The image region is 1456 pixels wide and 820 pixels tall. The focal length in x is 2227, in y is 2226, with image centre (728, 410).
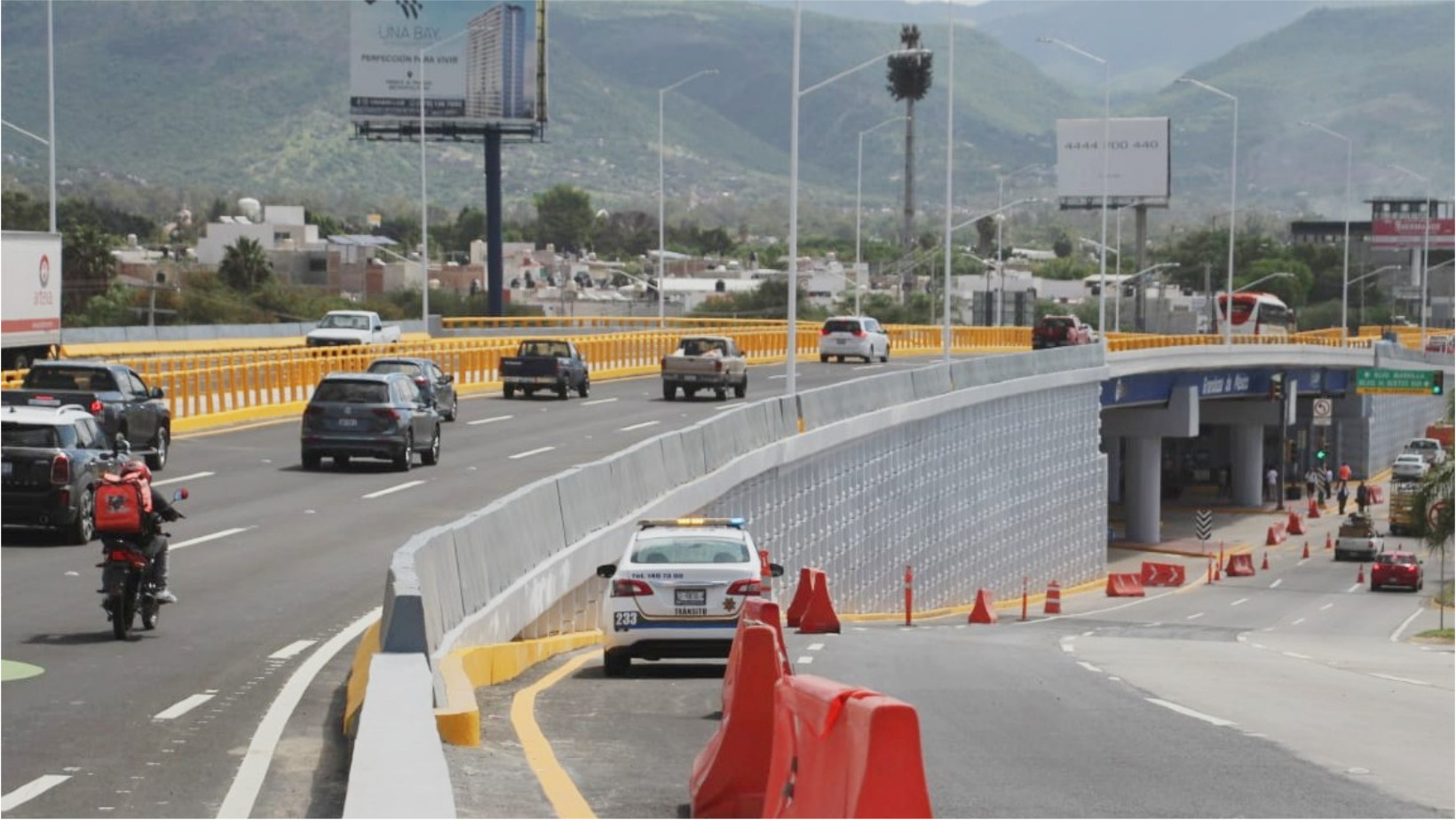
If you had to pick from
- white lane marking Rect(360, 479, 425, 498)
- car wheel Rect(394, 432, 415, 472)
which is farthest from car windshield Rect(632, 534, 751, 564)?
car wheel Rect(394, 432, 415, 472)

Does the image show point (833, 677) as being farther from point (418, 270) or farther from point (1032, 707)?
point (418, 270)

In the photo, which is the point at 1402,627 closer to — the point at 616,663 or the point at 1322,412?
the point at 616,663

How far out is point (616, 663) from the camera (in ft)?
65.2

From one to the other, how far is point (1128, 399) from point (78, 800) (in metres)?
73.0

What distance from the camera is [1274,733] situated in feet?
55.7

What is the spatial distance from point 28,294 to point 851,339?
41.2 metres

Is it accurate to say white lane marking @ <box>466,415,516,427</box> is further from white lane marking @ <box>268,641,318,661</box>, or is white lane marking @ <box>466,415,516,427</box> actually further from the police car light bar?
white lane marking @ <box>268,641,318,661</box>

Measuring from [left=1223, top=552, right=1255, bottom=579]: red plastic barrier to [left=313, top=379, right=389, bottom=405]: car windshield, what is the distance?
47864 millimetres

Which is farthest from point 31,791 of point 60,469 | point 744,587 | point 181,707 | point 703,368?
point 703,368

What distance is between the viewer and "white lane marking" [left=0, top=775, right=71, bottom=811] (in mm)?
11672

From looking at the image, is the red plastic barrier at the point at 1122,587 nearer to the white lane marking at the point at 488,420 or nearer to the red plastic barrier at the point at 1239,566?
the red plastic barrier at the point at 1239,566

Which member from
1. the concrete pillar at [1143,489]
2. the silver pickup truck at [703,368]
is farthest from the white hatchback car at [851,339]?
the silver pickup truck at [703,368]

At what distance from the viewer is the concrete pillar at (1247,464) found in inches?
4242

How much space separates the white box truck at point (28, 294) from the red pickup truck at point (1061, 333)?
158ft
